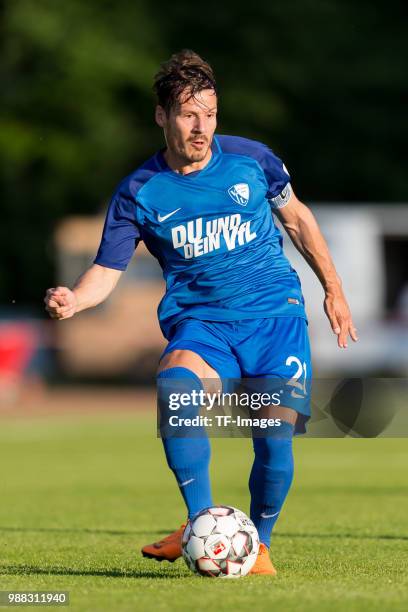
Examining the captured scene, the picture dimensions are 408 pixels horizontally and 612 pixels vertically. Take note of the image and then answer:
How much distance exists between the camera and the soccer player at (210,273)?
6.39 metres

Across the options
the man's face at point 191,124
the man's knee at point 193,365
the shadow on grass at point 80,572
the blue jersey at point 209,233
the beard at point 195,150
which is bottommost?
the shadow on grass at point 80,572

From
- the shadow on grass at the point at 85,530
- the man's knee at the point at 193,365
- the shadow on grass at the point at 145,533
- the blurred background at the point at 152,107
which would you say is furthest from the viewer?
the blurred background at the point at 152,107

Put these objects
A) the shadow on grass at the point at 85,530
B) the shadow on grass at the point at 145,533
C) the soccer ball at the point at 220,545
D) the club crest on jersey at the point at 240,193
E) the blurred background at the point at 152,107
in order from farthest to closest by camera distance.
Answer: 1. the blurred background at the point at 152,107
2. the shadow on grass at the point at 85,530
3. the shadow on grass at the point at 145,533
4. the club crest on jersey at the point at 240,193
5. the soccer ball at the point at 220,545

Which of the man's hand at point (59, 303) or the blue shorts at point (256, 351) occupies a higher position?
the man's hand at point (59, 303)

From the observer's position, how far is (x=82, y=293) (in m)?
6.49

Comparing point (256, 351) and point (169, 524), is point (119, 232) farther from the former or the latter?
point (169, 524)

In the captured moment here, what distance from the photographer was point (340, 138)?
39219 mm

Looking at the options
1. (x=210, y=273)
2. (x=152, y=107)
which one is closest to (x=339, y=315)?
(x=210, y=273)

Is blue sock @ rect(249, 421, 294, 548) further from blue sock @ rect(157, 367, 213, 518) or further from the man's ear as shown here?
the man's ear

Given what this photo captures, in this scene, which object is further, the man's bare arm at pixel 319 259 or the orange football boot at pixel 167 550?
the man's bare arm at pixel 319 259

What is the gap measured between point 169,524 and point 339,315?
129 inches

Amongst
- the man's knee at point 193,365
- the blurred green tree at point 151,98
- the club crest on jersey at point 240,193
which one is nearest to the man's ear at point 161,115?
the club crest on jersey at point 240,193

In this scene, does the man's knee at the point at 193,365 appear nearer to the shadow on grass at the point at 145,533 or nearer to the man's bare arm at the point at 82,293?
the man's bare arm at the point at 82,293

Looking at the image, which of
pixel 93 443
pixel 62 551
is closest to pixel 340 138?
pixel 93 443
